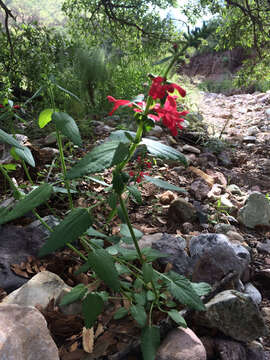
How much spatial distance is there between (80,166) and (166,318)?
0.58m

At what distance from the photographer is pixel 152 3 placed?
167 inches

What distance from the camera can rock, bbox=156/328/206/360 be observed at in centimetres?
76

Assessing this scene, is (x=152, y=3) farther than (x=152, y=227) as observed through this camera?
Yes

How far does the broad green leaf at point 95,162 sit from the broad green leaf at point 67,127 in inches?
3.5

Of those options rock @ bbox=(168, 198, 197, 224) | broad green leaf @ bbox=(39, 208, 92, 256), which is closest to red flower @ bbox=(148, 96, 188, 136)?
broad green leaf @ bbox=(39, 208, 92, 256)

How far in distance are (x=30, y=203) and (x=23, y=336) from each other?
0.33 meters

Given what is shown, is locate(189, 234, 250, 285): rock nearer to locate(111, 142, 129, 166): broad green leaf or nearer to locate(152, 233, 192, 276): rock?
locate(152, 233, 192, 276): rock

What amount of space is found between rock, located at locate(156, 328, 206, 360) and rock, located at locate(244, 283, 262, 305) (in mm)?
474

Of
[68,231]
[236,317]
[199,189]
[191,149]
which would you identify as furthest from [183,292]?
[191,149]

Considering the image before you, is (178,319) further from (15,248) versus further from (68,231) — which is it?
(15,248)

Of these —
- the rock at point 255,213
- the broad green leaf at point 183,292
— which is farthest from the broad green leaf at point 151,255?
the rock at point 255,213

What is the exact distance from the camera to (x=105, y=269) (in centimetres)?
69

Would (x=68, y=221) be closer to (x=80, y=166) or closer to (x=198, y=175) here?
(x=80, y=166)

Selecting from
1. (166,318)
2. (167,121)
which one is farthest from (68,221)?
(166,318)
